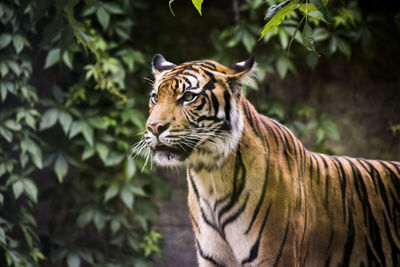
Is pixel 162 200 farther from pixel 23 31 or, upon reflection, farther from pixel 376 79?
pixel 376 79

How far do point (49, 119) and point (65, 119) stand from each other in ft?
0.30

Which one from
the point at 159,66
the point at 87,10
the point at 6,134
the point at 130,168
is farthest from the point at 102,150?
the point at 159,66

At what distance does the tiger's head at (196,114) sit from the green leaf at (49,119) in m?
1.47

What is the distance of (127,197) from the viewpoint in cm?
297

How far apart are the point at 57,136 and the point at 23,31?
0.66 m

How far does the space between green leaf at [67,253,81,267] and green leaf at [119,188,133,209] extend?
45 centimetres

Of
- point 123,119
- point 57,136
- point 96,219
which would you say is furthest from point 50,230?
point 123,119

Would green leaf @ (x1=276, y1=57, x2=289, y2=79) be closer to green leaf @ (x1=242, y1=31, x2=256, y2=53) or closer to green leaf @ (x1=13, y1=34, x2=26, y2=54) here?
green leaf @ (x1=242, y1=31, x2=256, y2=53)

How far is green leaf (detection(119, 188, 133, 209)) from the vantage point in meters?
2.94

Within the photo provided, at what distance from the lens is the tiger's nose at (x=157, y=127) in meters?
1.41

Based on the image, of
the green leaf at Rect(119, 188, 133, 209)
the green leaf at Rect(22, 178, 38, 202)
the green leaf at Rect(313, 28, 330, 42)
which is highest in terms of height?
the green leaf at Rect(313, 28, 330, 42)

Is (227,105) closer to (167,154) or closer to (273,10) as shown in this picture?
(167,154)

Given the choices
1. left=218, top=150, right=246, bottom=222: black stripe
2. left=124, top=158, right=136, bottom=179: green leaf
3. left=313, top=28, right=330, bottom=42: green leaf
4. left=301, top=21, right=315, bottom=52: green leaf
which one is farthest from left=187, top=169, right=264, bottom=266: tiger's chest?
left=313, top=28, right=330, bottom=42: green leaf

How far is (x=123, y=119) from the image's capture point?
116 inches
